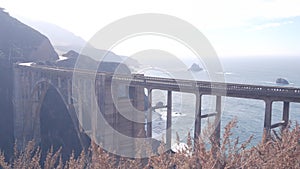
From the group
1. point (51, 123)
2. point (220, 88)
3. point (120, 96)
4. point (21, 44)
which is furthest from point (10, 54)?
point (220, 88)

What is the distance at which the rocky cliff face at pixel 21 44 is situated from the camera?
177 ft

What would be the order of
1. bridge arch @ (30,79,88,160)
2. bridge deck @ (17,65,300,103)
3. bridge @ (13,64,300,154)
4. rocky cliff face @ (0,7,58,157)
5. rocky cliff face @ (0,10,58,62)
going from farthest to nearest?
rocky cliff face @ (0,10,58,62) → rocky cliff face @ (0,7,58,157) → bridge arch @ (30,79,88,160) → bridge @ (13,64,300,154) → bridge deck @ (17,65,300,103)

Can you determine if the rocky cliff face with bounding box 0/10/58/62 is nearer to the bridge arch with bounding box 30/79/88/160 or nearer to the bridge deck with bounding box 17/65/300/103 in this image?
the bridge arch with bounding box 30/79/88/160

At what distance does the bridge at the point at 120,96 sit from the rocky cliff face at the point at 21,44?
1605cm

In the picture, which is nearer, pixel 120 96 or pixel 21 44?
pixel 120 96

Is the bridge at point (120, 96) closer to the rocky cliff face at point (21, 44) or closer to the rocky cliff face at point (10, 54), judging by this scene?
the rocky cliff face at point (10, 54)

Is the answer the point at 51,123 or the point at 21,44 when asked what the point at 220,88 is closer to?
the point at 51,123

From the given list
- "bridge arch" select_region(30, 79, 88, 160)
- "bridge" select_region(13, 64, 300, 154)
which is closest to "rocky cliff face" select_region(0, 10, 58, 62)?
"bridge arch" select_region(30, 79, 88, 160)

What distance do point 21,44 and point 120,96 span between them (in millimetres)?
40716

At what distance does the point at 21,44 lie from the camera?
5928 cm

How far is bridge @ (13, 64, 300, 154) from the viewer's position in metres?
16.8

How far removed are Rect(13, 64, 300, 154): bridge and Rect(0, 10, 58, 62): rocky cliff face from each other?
16054mm

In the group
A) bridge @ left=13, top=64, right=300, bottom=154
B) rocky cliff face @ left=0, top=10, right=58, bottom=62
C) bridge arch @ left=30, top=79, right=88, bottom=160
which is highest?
rocky cliff face @ left=0, top=10, right=58, bottom=62

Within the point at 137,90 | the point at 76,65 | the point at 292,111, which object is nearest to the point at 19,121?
the point at 76,65
